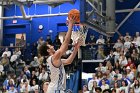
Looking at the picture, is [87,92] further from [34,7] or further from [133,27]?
[34,7]

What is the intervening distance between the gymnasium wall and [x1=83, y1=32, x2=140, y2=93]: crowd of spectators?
17.5ft

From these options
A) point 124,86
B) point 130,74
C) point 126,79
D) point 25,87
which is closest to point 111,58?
point 130,74

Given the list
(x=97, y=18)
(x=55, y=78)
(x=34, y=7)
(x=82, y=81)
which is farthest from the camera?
(x=34, y=7)

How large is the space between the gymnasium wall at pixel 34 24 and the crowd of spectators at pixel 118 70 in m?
5.34

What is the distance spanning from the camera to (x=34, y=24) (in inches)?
969

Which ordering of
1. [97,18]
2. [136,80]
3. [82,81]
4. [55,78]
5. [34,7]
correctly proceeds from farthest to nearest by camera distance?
[34,7]
[82,81]
[136,80]
[97,18]
[55,78]

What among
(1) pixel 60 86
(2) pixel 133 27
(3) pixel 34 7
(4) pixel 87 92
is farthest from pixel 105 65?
(1) pixel 60 86

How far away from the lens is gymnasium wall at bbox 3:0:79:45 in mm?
23891

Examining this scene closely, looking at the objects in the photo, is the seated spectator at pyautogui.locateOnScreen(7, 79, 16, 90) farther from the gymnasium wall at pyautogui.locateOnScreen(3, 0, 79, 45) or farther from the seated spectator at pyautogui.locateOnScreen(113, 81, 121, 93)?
→ the gymnasium wall at pyautogui.locateOnScreen(3, 0, 79, 45)

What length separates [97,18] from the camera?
42.7 ft

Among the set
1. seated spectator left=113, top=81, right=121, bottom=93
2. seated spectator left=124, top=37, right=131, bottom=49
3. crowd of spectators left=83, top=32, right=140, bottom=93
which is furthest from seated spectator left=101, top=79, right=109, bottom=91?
seated spectator left=124, top=37, right=131, bottom=49

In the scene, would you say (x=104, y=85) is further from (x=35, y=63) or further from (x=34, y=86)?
(x=35, y=63)

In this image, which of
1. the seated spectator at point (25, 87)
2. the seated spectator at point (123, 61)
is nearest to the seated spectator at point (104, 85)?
the seated spectator at point (123, 61)

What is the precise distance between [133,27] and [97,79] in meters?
7.63
